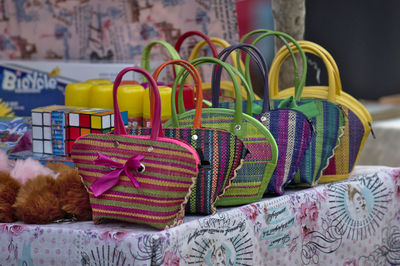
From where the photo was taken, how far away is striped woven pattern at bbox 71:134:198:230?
1631mm

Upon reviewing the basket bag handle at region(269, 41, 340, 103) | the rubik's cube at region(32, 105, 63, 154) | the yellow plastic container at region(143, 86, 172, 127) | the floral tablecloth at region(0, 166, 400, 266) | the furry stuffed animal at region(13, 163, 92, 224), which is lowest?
the floral tablecloth at region(0, 166, 400, 266)

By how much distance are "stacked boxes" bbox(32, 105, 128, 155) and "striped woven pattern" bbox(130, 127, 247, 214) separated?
0.97ft

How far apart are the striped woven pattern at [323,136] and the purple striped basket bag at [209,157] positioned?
1.51 ft

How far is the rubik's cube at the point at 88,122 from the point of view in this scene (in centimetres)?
205

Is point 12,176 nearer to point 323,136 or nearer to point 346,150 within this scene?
point 323,136

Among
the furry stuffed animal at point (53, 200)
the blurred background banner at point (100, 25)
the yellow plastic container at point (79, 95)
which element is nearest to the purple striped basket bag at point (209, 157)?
the furry stuffed animal at point (53, 200)

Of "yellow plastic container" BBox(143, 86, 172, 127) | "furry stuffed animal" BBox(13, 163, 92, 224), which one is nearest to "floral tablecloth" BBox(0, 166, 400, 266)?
"furry stuffed animal" BBox(13, 163, 92, 224)

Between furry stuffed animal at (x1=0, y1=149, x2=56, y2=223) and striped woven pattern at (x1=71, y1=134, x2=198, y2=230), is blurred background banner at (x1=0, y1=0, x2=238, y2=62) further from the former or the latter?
striped woven pattern at (x1=71, y1=134, x2=198, y2=230)

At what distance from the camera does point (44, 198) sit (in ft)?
5.85

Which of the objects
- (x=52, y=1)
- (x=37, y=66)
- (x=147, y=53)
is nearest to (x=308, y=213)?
(x=147, y=53)

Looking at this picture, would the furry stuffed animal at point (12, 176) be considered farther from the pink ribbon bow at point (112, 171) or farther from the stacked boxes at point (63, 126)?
the pink ribbon bow at point (112, 171)

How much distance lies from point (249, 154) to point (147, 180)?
42 centimetres

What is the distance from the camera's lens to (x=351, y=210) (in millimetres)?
2246

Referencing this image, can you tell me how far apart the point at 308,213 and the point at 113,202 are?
2.41ft
